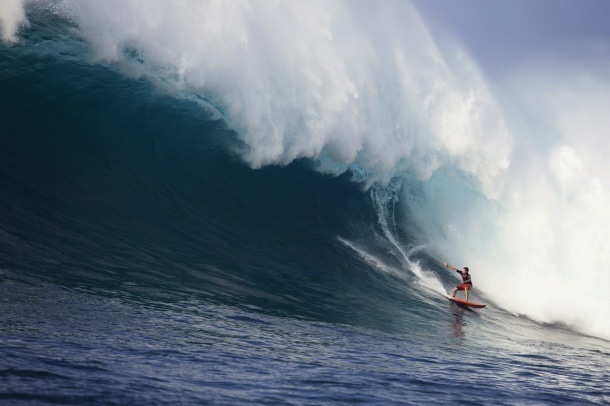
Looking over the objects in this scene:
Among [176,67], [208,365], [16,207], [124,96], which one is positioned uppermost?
[176,67]

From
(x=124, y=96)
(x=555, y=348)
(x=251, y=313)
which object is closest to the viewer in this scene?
(x=251, y=313)

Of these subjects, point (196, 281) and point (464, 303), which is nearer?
point (196, 281)

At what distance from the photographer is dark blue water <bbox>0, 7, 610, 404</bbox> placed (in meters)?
5.12

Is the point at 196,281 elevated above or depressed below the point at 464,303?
below

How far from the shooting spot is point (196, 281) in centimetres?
906

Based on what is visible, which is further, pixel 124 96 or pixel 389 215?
pixel 389 215

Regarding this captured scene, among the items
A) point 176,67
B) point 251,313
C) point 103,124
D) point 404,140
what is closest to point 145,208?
point 103,124

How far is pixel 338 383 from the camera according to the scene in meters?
5.48

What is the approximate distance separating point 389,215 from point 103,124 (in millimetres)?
9307

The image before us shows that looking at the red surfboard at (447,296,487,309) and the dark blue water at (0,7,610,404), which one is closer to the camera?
the dark blue water at (0,7,610,404)

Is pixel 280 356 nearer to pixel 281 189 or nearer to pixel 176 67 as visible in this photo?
pixel 281 189

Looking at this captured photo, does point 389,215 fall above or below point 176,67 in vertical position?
below

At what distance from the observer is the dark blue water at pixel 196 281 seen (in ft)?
16.8

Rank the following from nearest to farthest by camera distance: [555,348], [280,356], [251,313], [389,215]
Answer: [280,356] < [251,313] < [555,348] < [389,215]
